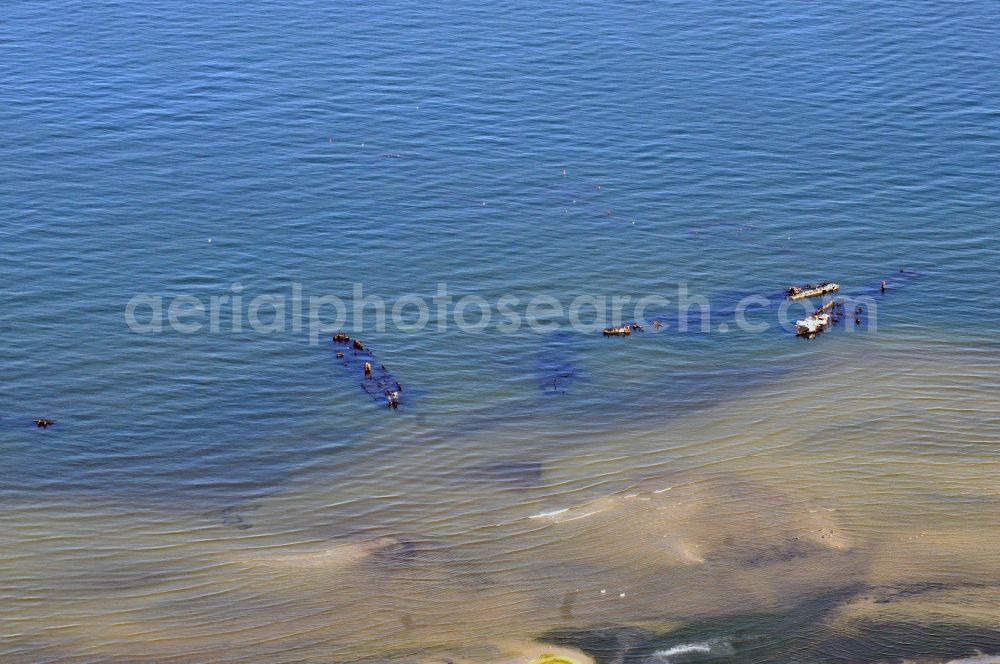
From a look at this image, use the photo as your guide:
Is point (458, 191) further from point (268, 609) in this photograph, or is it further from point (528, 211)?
point (268, 609)

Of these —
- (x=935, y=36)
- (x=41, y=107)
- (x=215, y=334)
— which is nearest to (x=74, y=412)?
(x=215, y=334)

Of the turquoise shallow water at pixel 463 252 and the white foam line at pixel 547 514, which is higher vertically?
the turquoise shallow water at pixel 463 252

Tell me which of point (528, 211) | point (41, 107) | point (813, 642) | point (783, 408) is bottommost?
point (813, 642)

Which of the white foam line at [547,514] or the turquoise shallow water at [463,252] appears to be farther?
the turquoise shallow water at [463,252]

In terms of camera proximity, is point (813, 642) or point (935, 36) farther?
point (935, 36)

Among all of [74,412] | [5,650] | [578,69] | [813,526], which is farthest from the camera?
[578,69]

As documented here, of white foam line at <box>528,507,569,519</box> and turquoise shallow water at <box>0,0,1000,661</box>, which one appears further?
turquoise shallow water at <box>0,0,1000,661</box>

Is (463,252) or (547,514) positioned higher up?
(463,252)

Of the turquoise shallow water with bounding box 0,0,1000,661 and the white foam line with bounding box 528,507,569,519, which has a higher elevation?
the turquoise shallow water with bounding box 0,0,1000,661
